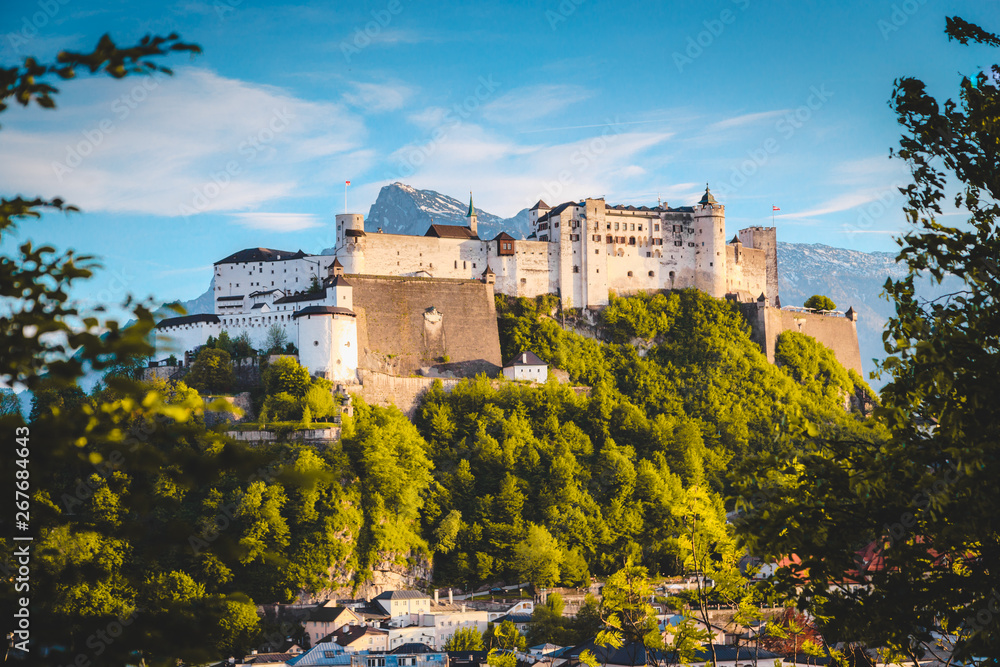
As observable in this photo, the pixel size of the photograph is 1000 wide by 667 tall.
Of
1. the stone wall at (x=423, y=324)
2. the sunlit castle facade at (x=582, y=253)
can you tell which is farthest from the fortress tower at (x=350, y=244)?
the stone wall at (x=423, y=324)

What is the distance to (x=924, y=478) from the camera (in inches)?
285

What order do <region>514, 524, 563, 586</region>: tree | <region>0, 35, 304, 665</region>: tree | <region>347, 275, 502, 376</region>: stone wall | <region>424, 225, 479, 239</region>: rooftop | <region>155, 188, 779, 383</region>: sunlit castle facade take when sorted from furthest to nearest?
<region>424, 225, 479, 239</region>: rooftop → <region>347, 275, 502, 376</region>: stone wall → <region>155, 188, 779, 383</region>: sunlit castle facade → <region>514, 524, 563, 586</region>: tree → <region>0, 35, 304, 665</region>: tree

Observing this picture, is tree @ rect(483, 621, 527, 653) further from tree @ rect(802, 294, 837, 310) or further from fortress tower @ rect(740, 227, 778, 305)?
tree @ rect(802, 294, 837, 310)

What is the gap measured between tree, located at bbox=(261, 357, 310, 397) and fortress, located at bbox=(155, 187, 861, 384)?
1119mm

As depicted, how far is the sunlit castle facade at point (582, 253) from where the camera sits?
2167 inches

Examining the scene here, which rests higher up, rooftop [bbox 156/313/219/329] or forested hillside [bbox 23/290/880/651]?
rooftop [bbox 156/313/219/329]

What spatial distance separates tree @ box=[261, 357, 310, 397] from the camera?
45.9 m

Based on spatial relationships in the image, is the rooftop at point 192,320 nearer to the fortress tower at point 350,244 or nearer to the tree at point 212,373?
the tree at point 212,373

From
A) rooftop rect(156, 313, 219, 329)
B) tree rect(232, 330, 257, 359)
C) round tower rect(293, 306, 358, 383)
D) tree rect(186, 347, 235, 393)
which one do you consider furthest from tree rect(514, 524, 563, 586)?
rooftop rect(156, 313, 219, 329)

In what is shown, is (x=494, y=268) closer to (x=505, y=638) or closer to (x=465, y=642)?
(x=465, y=642)

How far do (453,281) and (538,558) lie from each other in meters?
16.3

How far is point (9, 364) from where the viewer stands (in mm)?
4680

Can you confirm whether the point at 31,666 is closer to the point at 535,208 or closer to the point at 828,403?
the point at 535,208

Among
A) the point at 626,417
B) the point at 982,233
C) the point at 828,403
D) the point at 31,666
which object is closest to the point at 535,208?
the point at 626,417
